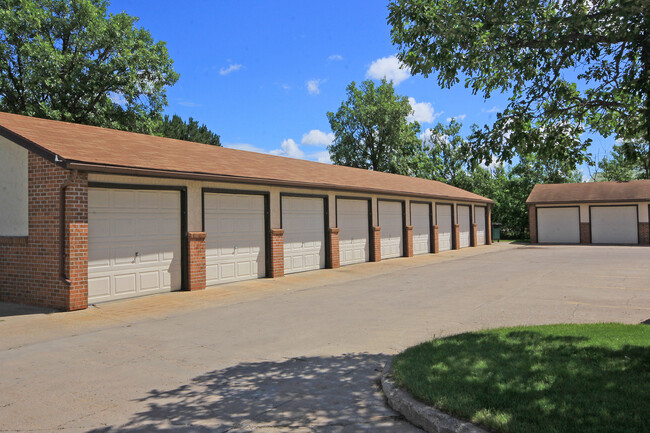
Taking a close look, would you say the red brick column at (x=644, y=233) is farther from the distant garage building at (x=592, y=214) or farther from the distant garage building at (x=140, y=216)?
the distant garage building at (x=140, y=216)

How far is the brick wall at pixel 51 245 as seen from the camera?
31.3ft

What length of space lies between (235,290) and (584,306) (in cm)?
814

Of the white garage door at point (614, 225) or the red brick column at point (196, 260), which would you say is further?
the white garage door at point (614, 225)

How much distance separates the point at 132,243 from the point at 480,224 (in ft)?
85.7

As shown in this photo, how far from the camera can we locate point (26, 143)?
9984 millimetres

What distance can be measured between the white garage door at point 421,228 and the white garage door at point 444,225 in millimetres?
1331

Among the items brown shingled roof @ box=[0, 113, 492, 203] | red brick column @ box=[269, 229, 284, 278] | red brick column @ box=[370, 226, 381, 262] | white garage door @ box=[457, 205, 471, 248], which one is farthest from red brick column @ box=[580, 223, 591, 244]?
red brick column @ box=[269, 229, 284, 278]

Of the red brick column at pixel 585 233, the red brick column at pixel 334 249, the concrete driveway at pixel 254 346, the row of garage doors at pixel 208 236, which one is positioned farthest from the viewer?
the red brick column at pixel 585 233

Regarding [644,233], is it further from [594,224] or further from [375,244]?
[375,244]

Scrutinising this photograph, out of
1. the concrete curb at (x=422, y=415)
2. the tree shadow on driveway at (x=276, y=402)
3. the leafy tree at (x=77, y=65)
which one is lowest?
the tree shadow on driveway at (x=276, y=402)

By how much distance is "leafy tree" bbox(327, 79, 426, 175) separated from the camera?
161 ft

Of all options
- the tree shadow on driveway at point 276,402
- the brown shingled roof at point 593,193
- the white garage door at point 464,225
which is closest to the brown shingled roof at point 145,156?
the tree shadow on driveway at point 276,402

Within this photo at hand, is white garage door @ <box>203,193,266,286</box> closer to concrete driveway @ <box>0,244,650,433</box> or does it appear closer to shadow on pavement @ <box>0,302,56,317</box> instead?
concrete driveway @ <box>0,244,650,433</box>

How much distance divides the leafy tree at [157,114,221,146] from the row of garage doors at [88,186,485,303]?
24.4 m
